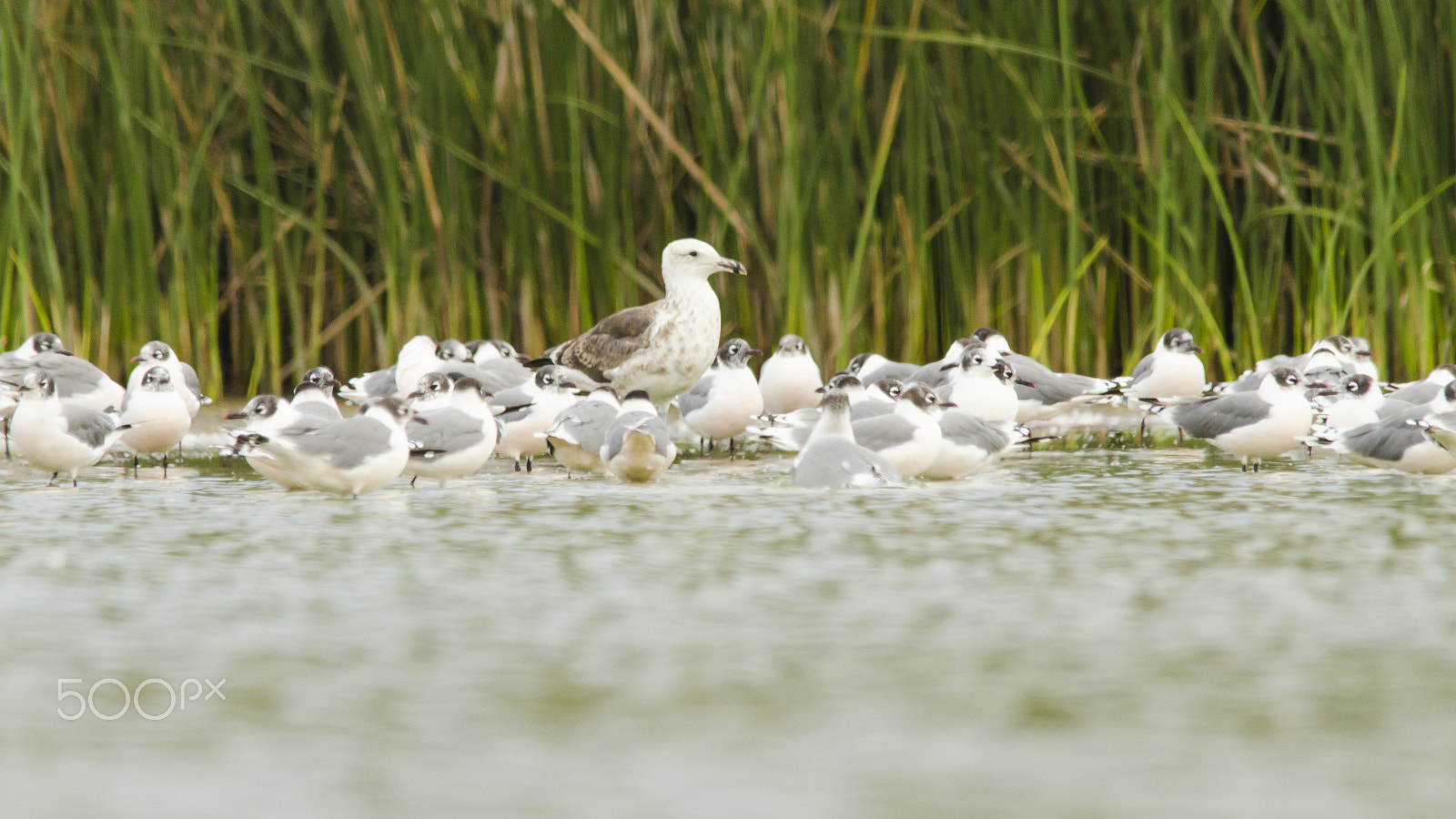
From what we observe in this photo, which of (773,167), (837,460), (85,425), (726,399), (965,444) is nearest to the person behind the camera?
(837,460)

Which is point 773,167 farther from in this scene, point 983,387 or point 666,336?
point 983,387

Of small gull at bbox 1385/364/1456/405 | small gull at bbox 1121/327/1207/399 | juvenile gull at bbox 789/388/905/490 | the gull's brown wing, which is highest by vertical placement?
the gull's brown wing

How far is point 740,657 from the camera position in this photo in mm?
3391

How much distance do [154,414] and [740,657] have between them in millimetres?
4023

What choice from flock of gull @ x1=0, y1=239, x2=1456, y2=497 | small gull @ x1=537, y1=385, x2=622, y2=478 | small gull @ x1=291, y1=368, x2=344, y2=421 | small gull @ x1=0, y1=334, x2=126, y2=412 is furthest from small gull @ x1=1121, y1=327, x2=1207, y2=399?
small gull @ x1=0, y1=334, x2=126, y2=412

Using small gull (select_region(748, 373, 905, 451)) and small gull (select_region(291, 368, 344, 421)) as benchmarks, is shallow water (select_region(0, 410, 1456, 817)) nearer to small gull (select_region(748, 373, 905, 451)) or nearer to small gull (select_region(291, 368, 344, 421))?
small gull (select_region(291, 368, 344, 421))

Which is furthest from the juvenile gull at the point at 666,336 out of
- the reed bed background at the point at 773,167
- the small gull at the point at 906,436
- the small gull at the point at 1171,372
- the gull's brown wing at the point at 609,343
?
the small gull at the point at 1171,372

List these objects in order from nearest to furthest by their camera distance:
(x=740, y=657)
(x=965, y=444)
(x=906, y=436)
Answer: (x=740, y=657) < (x=906, y=436) < (x=965, y=444)

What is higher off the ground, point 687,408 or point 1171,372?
point 1171,372

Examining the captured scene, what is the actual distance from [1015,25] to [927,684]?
5.87 metres

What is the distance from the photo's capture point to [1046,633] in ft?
11.8

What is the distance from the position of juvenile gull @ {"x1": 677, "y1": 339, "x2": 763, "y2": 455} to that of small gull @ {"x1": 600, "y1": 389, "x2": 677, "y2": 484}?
99 cm

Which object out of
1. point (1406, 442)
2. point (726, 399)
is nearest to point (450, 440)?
point (726, 399)

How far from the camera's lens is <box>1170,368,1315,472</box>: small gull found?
6586mm
